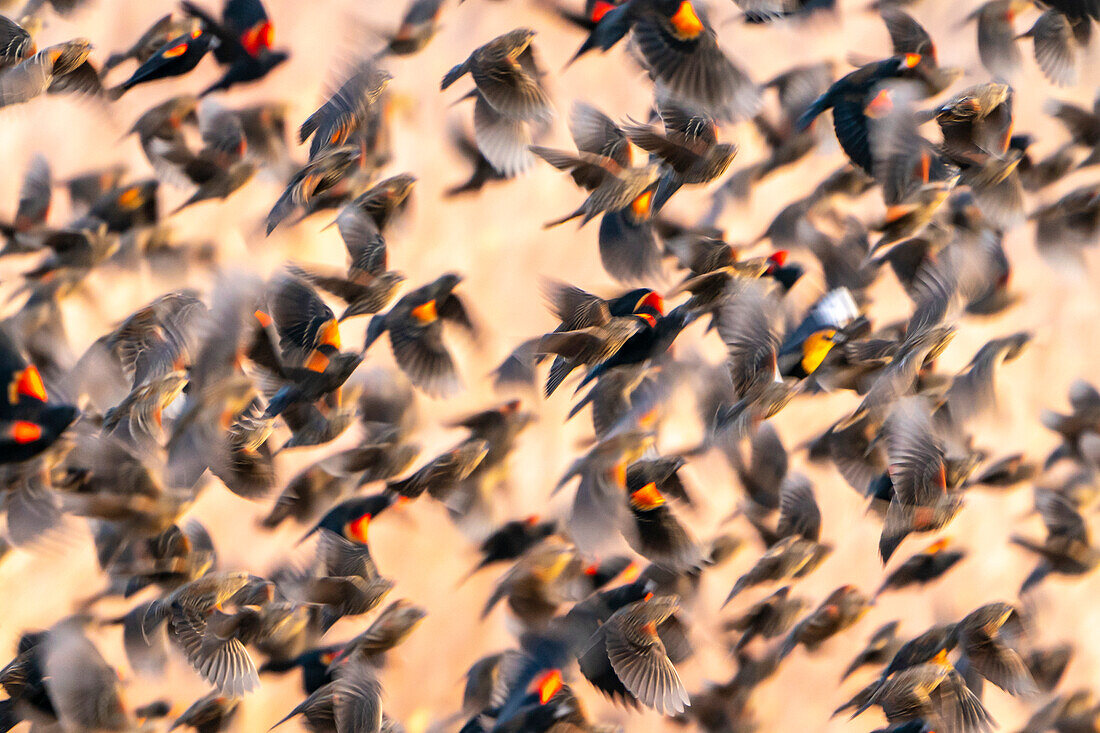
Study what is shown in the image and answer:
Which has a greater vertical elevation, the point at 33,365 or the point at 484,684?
the point at 33,365

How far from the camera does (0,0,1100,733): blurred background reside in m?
0.76

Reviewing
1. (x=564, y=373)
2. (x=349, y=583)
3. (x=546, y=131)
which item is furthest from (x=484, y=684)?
(x=546, y=131)

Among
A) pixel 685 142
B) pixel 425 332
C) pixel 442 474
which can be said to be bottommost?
pixel 442 474

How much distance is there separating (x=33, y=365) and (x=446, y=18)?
49cm

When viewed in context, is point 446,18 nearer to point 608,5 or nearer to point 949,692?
point 608,5

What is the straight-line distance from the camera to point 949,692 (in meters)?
0.73

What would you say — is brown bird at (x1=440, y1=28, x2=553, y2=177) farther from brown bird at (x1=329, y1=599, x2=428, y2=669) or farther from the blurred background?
brown bird at (x1=329, y1=599, x2=428, y2=669)

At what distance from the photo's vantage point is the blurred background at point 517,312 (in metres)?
0.76

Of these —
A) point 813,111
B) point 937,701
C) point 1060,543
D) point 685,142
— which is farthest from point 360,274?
point 1060,543

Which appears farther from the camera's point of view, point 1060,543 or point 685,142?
point 1060,543

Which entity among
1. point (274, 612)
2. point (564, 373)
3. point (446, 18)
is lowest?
point (274, 612)

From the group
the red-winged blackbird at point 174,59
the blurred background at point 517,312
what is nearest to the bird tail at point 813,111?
the blurred background at point 517,312

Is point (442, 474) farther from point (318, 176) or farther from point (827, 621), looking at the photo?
point (827, 621)

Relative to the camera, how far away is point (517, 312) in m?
0.81
